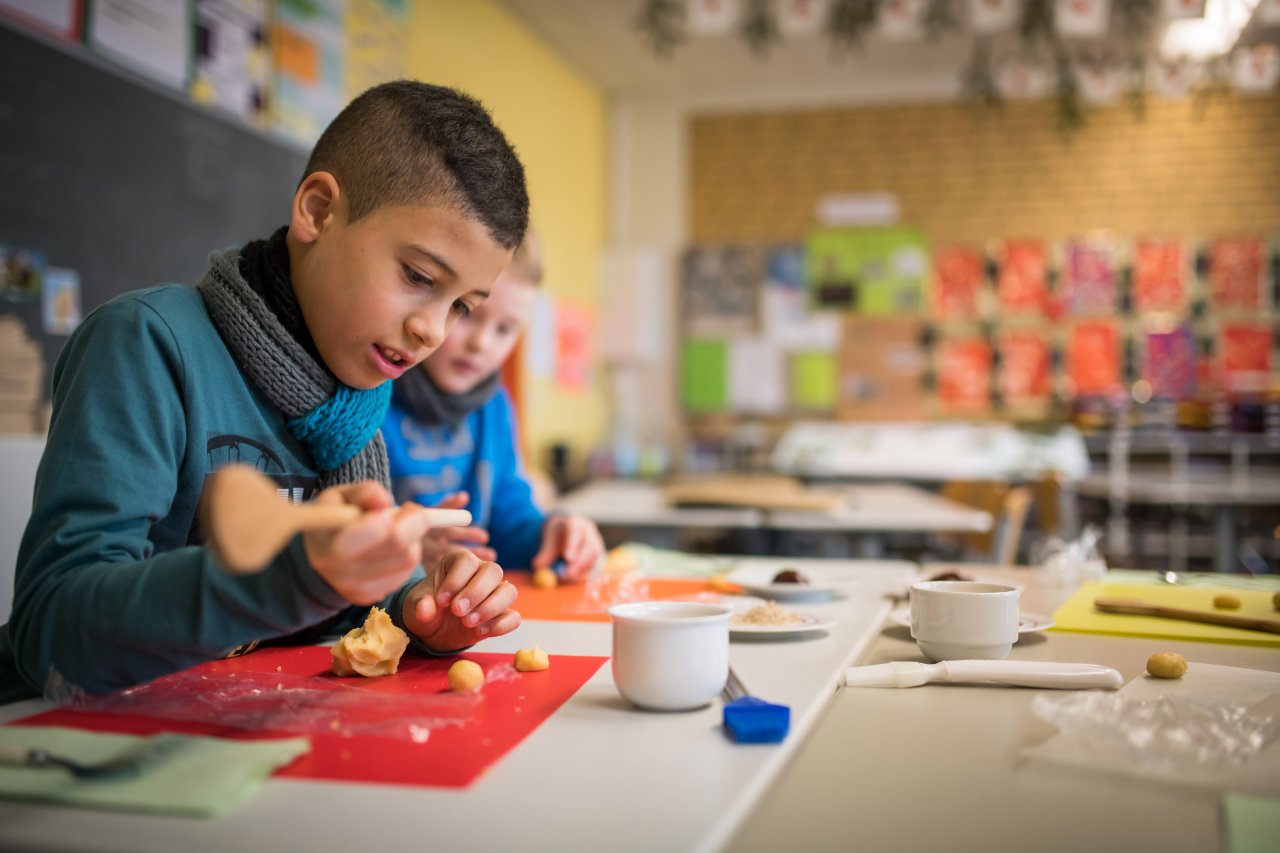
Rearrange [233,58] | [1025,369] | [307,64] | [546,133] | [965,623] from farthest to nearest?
[1025,369] → [546,133] → [307,64] → [233,58] → [965,623]

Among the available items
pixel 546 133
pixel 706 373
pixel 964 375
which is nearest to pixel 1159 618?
pixel 546 133

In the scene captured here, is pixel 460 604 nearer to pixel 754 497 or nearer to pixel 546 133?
pixel 754 497

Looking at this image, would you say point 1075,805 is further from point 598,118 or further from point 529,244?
point 598,118

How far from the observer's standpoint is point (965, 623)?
1.09 metres

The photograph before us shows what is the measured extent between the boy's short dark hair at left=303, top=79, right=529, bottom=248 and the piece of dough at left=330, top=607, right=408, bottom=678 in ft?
1.41

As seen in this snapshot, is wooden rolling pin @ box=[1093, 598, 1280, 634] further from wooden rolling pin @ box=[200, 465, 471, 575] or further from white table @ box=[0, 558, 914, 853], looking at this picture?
wooden rolling pin @ box=[200, 465, 471, 575]

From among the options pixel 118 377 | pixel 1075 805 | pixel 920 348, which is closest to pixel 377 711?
pixel 118 377

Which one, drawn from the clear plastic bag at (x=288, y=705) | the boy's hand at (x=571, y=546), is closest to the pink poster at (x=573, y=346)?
the boy's hand at (x=571, y=546)

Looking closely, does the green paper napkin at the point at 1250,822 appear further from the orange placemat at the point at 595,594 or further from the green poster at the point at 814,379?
the green poster at the point at 814,379


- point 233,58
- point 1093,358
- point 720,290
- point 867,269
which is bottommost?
point 1093,358

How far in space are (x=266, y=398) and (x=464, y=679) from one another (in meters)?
0.45

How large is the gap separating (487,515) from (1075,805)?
4.74 feet

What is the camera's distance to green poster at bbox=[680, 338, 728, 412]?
7.11 metres

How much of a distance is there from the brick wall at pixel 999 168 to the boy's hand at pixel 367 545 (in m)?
6.54
